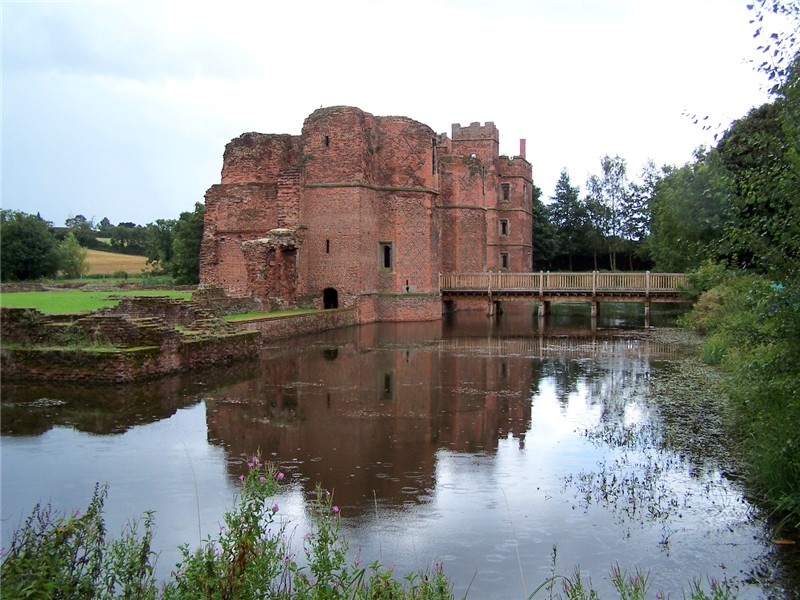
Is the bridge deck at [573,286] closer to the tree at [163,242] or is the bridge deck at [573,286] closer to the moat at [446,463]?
the moat at [446,463]

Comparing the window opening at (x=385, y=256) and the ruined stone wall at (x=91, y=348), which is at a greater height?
the window opening at (x=385, y=256)

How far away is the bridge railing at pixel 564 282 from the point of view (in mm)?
34438

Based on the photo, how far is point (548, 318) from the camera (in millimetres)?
37875

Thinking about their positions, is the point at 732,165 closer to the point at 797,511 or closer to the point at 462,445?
the point at 462,445

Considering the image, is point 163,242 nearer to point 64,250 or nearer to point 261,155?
point 64,250

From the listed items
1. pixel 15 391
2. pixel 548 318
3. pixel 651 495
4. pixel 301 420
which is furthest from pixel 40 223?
pixel 651 495

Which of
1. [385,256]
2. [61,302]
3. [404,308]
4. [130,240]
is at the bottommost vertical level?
[404,308]

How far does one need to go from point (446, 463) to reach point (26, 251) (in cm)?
5916

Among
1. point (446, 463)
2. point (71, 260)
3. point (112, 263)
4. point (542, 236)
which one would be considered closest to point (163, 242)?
point (71, 260)

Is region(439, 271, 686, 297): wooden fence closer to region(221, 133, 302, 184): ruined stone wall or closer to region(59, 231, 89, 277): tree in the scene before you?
region(221, 133, 302, 184): ruined stone wall

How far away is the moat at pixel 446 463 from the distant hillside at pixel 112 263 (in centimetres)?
6372

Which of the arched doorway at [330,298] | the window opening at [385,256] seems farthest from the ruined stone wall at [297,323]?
the window opening at [385,256]

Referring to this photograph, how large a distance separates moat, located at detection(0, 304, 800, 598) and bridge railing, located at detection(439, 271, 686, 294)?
17056 millimetres

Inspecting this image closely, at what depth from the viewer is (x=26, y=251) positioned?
5922 cm
